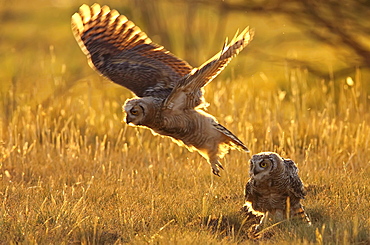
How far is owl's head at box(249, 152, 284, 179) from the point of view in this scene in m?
5.30

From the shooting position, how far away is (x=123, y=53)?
7262 mm

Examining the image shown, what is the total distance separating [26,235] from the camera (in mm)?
5047

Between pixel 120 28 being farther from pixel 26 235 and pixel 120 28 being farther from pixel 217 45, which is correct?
pixel 217 45

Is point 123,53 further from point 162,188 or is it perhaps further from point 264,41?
point 264,41

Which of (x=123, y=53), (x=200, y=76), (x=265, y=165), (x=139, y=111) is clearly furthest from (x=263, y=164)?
(x=123, y=53)

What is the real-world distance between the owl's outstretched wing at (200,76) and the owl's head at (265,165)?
2.84ft

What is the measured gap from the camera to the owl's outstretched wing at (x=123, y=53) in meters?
6.96

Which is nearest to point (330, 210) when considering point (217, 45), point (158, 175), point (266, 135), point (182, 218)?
point (182, 218)

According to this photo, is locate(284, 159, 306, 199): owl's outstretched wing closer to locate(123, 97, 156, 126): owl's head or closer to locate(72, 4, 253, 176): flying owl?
locate(72, 4, 253, 176): flying owl

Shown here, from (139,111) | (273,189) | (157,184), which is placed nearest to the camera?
(273,189)

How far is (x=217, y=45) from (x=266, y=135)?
6405mm

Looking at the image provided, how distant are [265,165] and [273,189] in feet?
0.86

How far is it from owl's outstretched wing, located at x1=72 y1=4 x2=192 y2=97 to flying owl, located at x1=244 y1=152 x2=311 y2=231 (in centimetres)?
181

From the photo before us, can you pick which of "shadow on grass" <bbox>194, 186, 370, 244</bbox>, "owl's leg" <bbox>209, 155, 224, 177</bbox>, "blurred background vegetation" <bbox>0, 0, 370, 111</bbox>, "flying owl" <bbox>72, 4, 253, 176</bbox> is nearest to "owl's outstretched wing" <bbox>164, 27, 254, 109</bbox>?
"flying owl" <bbox>72, 4, 253, 176</bbox>
